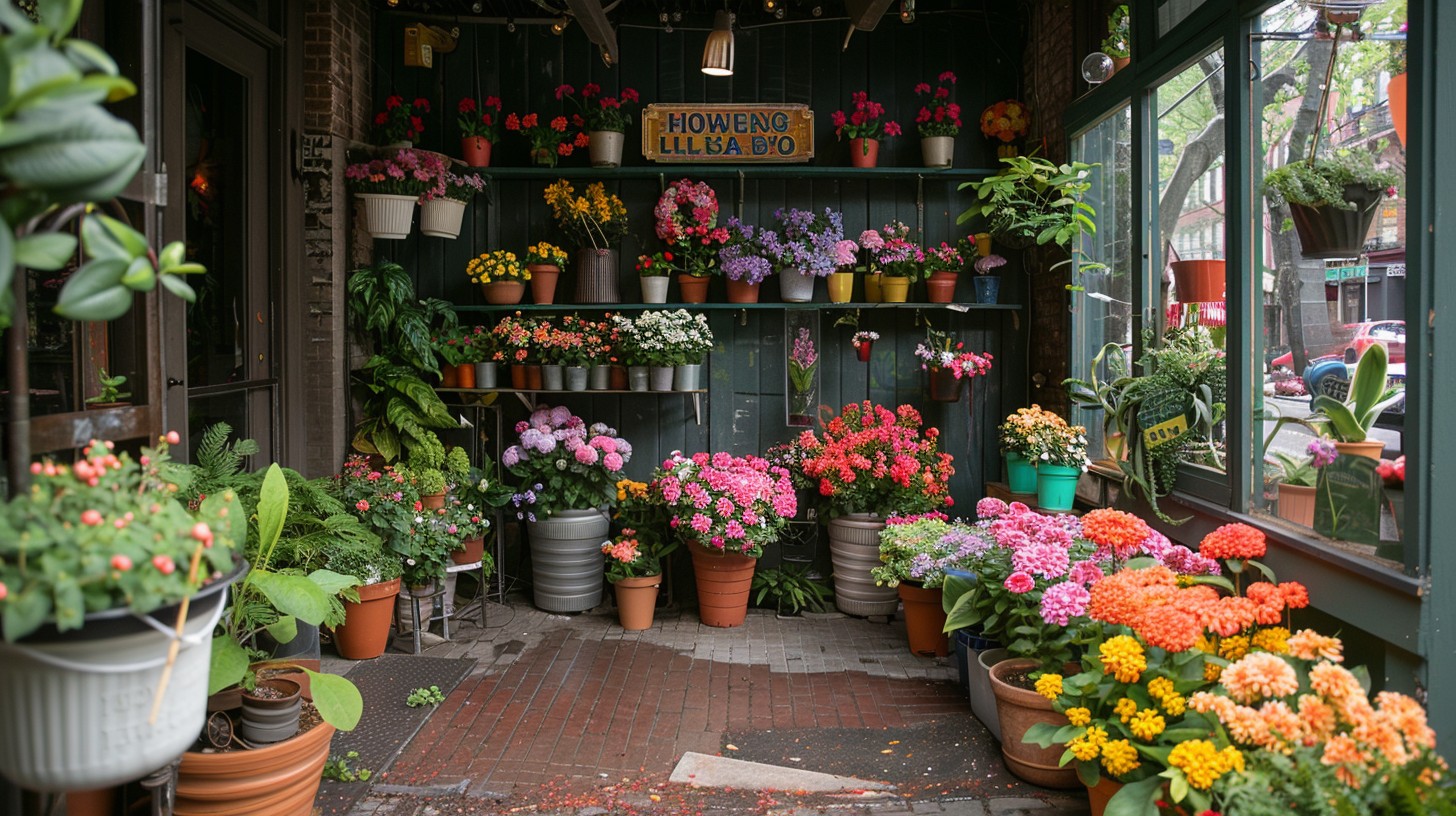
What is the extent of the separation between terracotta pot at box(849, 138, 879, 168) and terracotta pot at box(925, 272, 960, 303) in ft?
2.44

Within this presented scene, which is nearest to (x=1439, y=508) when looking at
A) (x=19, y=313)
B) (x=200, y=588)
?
(x=200, y=588)

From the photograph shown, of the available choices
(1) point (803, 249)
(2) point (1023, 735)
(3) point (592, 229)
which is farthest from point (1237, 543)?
(3) point (592, 229)

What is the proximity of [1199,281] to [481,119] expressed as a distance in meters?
3.90

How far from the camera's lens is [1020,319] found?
6223 millimetres

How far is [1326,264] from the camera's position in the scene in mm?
3408

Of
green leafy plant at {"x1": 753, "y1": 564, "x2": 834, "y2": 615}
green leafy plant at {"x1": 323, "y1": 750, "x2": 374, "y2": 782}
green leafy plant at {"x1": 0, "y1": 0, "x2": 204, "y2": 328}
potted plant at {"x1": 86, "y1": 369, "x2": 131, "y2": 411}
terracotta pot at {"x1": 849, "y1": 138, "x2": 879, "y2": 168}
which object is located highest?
terracotta pot at {"x1": 849, "y1": 138, "x2": 879, "y2": 168}

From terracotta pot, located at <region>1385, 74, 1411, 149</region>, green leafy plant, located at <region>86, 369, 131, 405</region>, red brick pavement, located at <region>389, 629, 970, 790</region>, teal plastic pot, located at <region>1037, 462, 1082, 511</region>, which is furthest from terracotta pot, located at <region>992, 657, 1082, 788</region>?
green leafy plant, located at <region>86, 369, 131, 405</region>

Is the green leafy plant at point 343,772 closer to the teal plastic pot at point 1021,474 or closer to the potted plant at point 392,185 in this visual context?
the potted plant at point 392,185

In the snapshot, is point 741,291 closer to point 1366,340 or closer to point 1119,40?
point 1119,40

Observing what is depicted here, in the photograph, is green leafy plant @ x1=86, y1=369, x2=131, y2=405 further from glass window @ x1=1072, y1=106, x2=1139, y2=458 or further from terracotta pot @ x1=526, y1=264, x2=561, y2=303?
glass window @ x1=1072, y1=106, x2=1139, y2=458

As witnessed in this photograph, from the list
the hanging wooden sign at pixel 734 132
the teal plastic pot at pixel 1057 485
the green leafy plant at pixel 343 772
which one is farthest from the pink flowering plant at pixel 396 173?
the teal plastic pot at pixel 1057 485

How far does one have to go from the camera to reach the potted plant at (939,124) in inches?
236

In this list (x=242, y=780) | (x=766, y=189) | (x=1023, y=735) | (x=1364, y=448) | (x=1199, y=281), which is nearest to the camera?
(x=242, y=780)

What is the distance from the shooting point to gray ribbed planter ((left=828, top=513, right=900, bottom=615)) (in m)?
5.68
